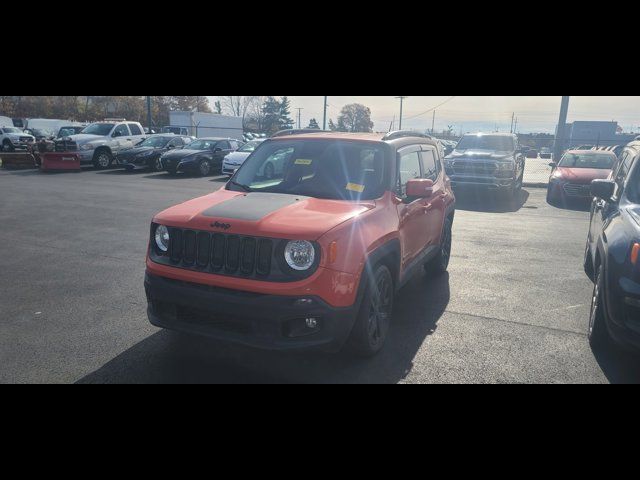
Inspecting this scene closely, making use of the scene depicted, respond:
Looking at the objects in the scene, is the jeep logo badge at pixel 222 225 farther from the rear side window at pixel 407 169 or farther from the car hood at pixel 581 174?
the car hood at pixel 581 174

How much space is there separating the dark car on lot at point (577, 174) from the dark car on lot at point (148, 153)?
1471cm

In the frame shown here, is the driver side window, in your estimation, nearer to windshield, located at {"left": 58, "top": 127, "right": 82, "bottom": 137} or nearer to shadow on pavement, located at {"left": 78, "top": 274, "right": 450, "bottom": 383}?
windshield, located at {"left": 58, "top": 127, "right": 82, "bottom": 137}

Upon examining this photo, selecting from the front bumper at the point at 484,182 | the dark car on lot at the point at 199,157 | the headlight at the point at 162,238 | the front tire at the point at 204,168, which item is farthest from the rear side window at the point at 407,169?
the front tire at the point at 204,168

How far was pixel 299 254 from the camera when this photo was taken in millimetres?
3523

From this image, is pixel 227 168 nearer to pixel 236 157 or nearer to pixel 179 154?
pixel 236 157

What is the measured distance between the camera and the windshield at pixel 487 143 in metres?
15.4

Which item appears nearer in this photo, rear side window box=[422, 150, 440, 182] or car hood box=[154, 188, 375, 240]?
car hood box=[154, 188, 375, 240]

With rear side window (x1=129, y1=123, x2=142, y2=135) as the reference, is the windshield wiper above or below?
below

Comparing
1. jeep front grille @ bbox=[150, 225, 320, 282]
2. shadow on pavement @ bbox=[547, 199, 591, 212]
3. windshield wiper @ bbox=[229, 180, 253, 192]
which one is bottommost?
shadow on pavement @ bbox=[547, 199, 591, 212]

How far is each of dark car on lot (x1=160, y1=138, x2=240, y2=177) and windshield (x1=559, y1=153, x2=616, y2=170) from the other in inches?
521

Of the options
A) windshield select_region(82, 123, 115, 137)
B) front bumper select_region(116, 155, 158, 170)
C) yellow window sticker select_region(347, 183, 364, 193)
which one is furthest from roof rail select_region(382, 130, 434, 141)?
windshield select_region(82, 123, 115, 137)

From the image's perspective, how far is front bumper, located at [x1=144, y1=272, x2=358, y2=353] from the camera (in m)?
3.42
